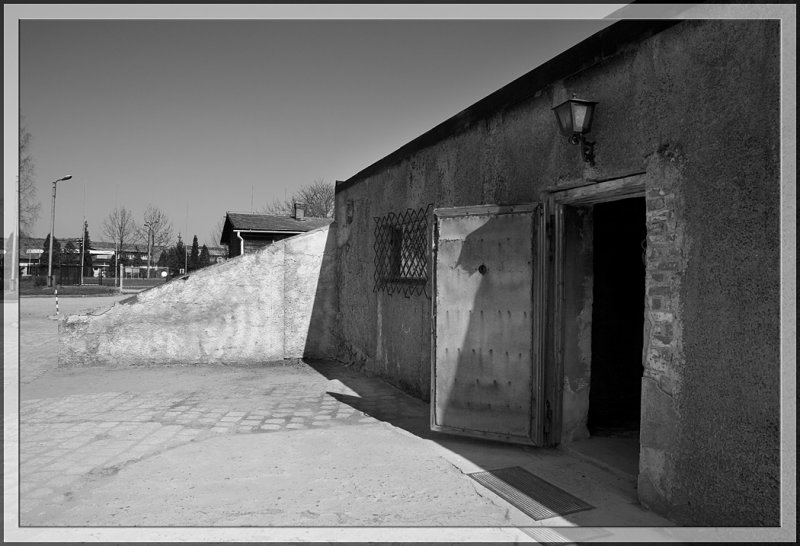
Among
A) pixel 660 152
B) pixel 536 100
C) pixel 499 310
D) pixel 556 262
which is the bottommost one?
pixel 499 310

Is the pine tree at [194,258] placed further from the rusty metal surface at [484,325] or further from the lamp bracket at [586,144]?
the lamp bracket at [586,144]

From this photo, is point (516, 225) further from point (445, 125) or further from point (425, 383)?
point (425, 383)

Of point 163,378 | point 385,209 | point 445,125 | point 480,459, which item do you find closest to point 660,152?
point 480,459

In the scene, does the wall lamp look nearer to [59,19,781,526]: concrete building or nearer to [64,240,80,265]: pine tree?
[59,19,781,526]: concrete building

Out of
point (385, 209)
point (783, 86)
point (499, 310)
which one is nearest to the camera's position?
point (783, 86)

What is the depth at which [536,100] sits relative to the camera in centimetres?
451

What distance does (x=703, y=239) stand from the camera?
2.98 meters

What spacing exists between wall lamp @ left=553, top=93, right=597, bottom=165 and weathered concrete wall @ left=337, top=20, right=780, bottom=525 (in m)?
0.07

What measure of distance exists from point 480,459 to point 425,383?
2074mm

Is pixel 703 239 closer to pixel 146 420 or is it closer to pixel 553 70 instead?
pixel 553 70

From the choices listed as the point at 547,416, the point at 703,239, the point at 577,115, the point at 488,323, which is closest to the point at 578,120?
the point at 577,115

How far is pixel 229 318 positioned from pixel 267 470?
5.39 m

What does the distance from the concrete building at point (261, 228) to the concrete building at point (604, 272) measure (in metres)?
11.8

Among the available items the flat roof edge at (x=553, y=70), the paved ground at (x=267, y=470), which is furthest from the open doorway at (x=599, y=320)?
the flat roof edge at (x=553, y=70)
